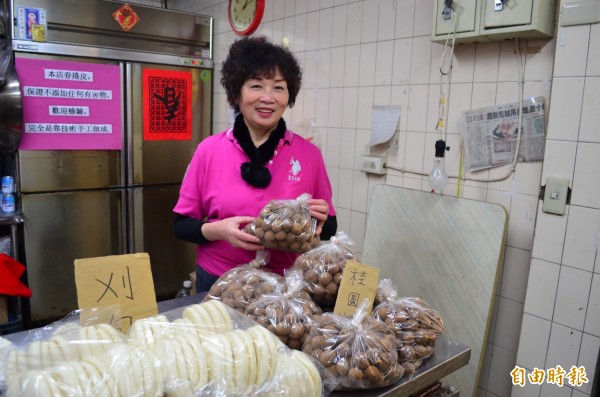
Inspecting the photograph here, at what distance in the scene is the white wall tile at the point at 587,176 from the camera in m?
1.56

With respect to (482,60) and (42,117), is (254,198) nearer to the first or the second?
(482,60)

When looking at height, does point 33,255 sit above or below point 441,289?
below

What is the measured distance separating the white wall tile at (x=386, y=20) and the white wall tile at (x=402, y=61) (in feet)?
0.23

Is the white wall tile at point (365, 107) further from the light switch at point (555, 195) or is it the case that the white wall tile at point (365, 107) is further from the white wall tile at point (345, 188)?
the light switch at point (555, 195)

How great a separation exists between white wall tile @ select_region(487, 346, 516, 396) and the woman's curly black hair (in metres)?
1.41

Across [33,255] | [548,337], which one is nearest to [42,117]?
[33,255]

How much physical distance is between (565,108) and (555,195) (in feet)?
1.02

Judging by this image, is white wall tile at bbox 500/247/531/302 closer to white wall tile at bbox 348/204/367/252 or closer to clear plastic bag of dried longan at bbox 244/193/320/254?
white wall tile at bbox 348/204/367/252

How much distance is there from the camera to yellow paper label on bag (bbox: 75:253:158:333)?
3.01 feet

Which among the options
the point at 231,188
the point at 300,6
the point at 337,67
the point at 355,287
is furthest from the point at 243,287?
the point at 300,6

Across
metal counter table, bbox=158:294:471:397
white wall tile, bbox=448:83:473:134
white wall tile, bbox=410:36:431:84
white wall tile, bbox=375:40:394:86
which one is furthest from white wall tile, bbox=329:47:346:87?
metal counter table, bbox=158:294:471:397

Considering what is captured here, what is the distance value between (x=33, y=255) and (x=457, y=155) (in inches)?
102

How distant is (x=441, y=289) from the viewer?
1.96m

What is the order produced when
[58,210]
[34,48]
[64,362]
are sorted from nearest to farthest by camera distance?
[64,362], [34,48], [58,210]
